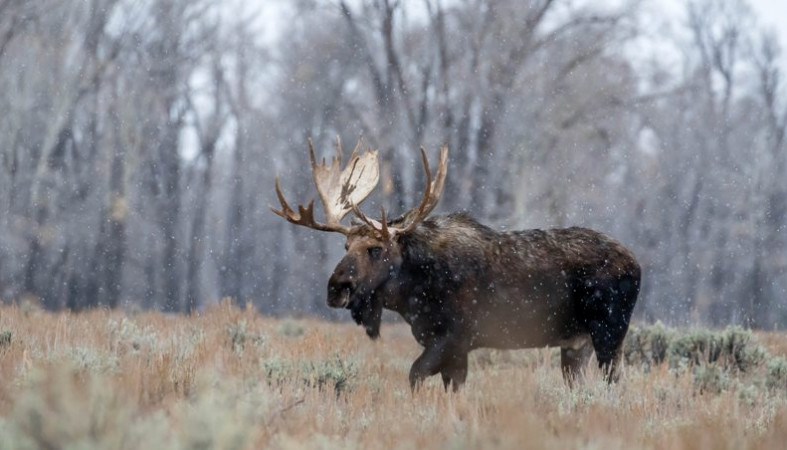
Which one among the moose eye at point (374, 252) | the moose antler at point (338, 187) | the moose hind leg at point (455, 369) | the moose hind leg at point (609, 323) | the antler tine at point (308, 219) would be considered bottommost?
the moose hind leg at point (455, 369)

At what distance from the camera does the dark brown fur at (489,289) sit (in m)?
7.79

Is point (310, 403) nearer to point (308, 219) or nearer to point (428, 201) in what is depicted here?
point (308, 219)

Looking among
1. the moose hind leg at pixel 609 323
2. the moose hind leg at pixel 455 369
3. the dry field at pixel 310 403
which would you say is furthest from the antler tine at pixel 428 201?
the moose hind leg at pixel 609 323

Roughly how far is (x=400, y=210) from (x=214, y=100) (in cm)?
1307

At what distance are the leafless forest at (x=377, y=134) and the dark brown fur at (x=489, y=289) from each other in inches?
441

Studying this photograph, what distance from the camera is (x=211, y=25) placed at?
33.4m

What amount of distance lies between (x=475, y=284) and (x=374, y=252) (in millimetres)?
845

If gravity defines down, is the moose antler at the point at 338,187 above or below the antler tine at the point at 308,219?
above

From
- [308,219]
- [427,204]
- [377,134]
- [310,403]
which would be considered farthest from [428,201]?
[377,134]

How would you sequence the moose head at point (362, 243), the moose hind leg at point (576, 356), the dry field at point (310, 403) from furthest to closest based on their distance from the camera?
the moose hind leg at point (576, 356) < the moose head at point (362, 243) < the dry field at point (310, 403)

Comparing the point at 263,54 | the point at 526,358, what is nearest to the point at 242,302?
the point at 263,54

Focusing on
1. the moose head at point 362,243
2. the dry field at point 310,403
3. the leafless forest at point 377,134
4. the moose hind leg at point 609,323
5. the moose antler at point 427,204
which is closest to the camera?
the dry field at point 310,403

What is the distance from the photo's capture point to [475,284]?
8.00 meters

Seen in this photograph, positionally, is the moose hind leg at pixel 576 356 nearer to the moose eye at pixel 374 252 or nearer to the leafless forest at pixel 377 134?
the moose eye at pixel 374 252
